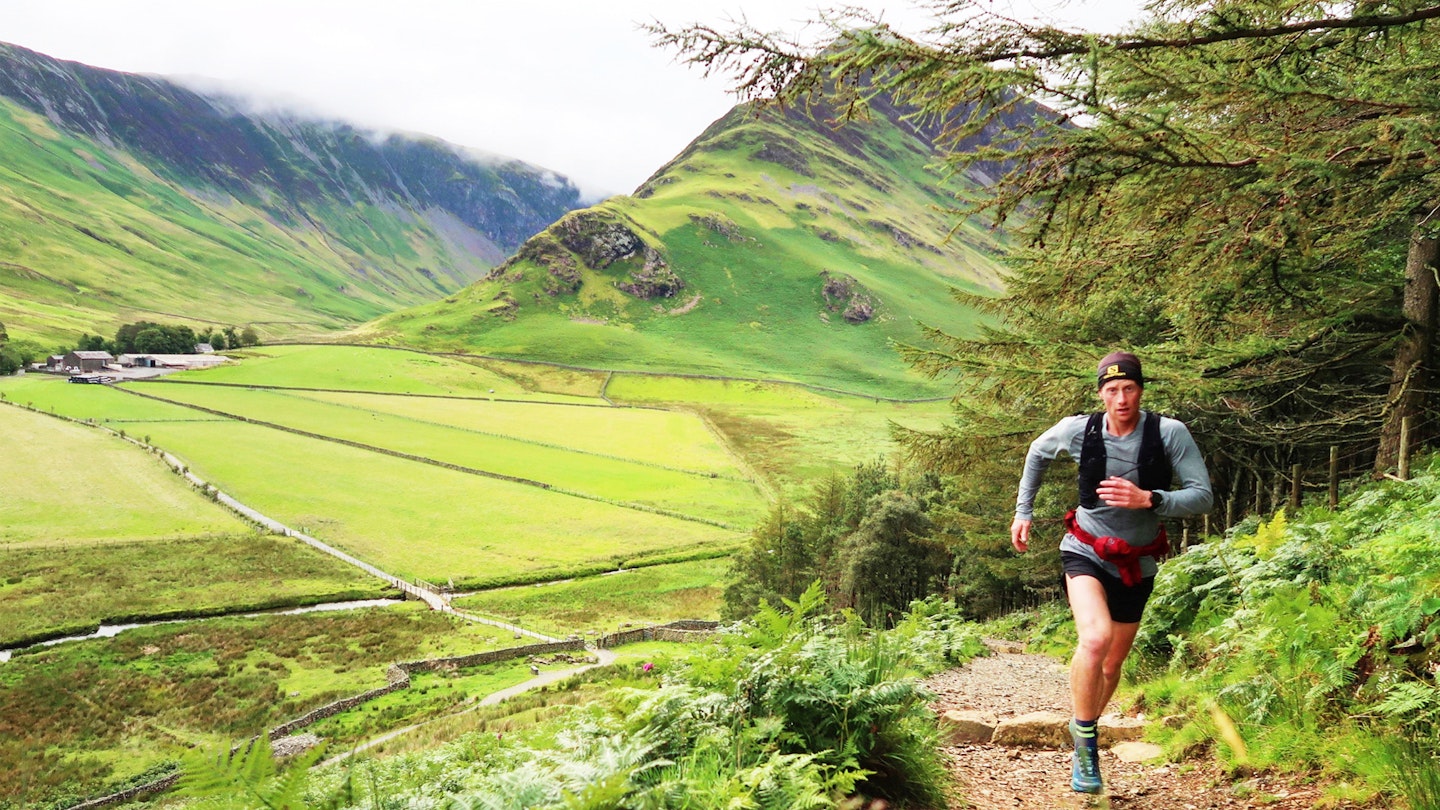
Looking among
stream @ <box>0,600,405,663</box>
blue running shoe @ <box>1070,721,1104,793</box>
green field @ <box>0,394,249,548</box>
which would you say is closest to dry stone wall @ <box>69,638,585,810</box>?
stream @ <box>0,600,405,663</box>

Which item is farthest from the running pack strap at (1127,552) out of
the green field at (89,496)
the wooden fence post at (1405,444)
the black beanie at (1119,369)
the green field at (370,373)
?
the green field at (370,373)

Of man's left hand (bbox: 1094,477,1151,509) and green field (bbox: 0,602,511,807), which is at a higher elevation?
man's left hand (bbox: 1094,477,1151,509)

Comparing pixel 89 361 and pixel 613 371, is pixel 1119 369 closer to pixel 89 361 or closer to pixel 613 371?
pixel 613 371

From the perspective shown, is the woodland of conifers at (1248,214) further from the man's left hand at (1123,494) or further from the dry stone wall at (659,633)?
the dry stone wall at (659,633)

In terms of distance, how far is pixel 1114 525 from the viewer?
521cm

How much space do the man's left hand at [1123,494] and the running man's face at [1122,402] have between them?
431 mm

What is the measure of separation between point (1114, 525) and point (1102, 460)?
46 centimetres

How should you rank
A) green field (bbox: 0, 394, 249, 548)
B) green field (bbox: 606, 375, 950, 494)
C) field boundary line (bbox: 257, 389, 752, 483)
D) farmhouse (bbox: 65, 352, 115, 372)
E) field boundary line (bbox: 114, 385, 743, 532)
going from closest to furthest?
green field (bbox: 0, 394, 249, 548)
field boundary line (bbox: 114, 385, 743, 532)
field boundary line (bbox: 257, 389, 752, 483)
green field (bbox: 606, 375, 950, 494)
farmhouse (bbox: 65, 352, 115, 372)

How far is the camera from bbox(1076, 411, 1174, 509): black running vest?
202 inches

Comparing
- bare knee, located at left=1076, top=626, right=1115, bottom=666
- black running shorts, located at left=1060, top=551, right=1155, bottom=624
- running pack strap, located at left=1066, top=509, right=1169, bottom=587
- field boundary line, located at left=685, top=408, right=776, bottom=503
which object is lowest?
field boundary line, located at left=685, top=408, right=776, bottom=503

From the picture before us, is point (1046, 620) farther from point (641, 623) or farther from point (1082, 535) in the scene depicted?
point (641, 623)

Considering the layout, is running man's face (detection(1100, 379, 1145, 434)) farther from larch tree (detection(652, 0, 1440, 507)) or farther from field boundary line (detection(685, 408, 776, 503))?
field boundary line (detection(685, 408, 776, 503))

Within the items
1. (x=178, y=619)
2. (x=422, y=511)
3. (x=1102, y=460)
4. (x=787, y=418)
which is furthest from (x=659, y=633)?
(x=787, y=418)

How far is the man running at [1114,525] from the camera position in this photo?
5.11m
